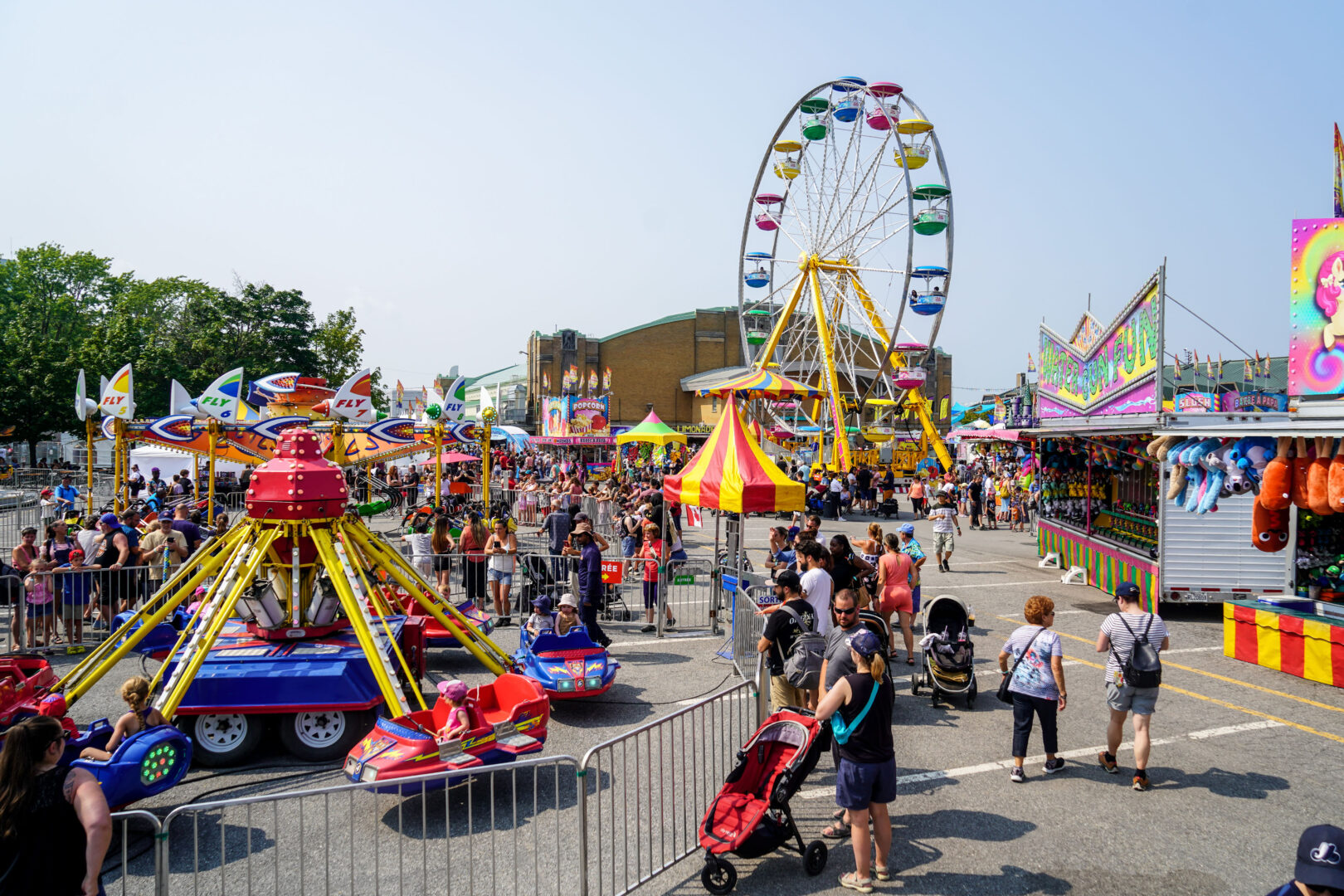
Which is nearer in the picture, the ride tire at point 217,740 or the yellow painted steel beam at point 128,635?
the ride tire at point 217,740

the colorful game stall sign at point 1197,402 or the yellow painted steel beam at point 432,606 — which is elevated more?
the colorful game stall sign at point 1197,402

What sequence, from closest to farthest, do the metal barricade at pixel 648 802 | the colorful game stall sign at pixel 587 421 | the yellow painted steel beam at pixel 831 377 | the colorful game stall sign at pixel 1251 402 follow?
the metal barricade at pixel 648 802, the colorful game stall sign at pixel 1251 402, the yellow painted steel beam at pixel 831 377, the colorful game stall sign at pixel 587 421

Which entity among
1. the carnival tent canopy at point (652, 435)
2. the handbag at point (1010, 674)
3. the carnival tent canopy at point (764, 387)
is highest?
the carnival tent canopy at point (764, 387)

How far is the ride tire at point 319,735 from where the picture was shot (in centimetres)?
667

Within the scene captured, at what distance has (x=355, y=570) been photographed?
7195 millimetres

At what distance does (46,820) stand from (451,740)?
269 centimetres

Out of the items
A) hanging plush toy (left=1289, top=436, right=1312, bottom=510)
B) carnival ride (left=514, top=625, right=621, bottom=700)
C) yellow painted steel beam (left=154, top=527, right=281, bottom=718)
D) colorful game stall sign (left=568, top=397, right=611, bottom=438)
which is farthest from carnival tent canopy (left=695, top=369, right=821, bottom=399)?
colorful game stall sign (left=568, top=397, right=611, bottom=438)

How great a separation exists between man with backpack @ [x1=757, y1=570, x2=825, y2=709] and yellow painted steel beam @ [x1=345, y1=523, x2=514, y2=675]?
266 cm

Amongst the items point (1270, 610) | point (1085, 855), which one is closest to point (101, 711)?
point (1085, 855)

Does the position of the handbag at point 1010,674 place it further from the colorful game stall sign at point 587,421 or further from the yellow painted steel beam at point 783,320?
the colorful game stall sign at point 587,421

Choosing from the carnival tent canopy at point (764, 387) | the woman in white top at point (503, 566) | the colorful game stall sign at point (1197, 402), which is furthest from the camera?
the carnival tent canopy at point (764, 387)

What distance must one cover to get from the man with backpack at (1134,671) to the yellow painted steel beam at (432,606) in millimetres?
5022

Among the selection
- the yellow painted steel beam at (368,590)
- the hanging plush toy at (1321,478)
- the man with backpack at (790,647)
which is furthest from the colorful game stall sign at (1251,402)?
the yellow painted steel beam at (368,590)

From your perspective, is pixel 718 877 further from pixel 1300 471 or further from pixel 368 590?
pixel 1300 471
